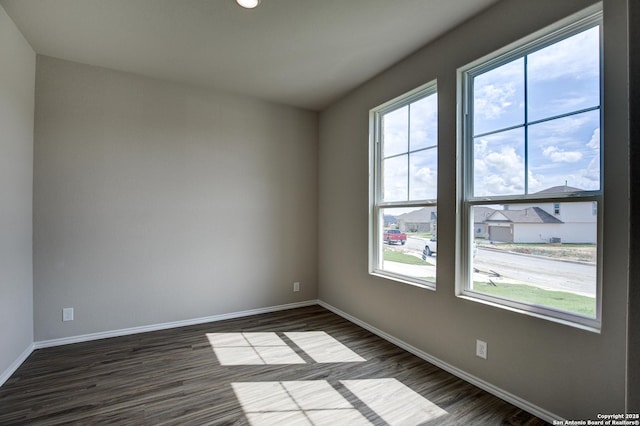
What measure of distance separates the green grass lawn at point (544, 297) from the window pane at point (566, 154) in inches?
26.0

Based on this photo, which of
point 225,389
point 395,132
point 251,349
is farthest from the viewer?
point 395,132

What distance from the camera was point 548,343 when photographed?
185 centimetres

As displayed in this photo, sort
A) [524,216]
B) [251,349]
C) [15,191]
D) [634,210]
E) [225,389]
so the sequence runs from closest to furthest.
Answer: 1. [634,210]
2. [524,216]
3. [225,389]
4. [15,191]
5. [251,349]

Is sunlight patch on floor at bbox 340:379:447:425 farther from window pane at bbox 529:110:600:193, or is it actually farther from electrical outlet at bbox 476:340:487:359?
window pane at bbox 529:110:600:193

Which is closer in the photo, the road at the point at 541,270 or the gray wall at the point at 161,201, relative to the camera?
the road at the point at 541,270

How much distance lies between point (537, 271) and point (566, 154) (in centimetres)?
78

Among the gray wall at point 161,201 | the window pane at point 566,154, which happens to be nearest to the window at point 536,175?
the window pane at point 566,154

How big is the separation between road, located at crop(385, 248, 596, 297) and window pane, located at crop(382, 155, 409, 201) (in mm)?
1006

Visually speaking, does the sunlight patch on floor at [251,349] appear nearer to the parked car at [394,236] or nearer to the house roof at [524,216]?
the parked car at [394,236]

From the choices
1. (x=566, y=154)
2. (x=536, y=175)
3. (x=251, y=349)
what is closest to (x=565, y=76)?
(x=566, y=154)

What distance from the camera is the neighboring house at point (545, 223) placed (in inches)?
70.2

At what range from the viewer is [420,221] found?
9.46 ft

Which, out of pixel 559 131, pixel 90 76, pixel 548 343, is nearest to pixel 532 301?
pixel 548 343

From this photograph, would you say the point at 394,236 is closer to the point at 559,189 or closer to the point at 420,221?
the point at 420,221
